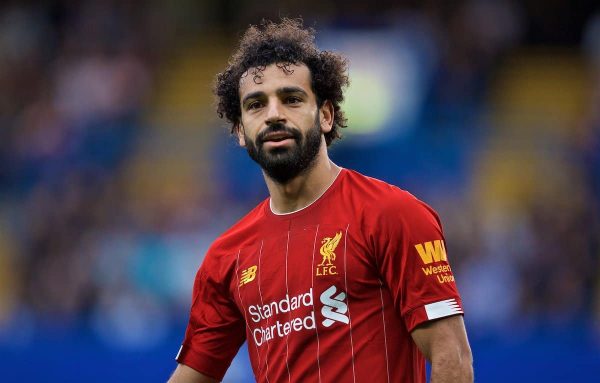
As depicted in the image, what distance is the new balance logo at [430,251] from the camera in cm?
361

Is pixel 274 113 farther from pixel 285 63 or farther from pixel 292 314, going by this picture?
pixel 292 314

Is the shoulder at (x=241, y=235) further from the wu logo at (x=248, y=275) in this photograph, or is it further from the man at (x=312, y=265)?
the wu logo at (x=248, y=275)

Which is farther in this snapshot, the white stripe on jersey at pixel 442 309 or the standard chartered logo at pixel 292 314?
the standard chartered logo at pixel 292 314

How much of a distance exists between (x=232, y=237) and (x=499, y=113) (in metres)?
8.49

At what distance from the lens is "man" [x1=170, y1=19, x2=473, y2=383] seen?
3.62 meters

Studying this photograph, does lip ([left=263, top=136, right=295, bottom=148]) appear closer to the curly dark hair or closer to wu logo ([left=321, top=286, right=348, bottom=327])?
the curly dark hair

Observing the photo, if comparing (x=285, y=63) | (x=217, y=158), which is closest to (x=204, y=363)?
(x=285, y=63)

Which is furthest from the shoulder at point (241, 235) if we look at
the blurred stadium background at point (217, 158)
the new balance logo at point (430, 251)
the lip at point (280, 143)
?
the blurred stadium background at point (217, 158)

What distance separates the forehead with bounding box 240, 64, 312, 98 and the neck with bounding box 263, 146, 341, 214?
264 mm

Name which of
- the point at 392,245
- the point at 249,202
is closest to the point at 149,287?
the point at 249,202

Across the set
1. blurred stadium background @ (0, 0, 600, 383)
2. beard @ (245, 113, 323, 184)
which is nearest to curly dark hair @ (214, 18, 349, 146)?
beard @ (245, 113, 323, 184)

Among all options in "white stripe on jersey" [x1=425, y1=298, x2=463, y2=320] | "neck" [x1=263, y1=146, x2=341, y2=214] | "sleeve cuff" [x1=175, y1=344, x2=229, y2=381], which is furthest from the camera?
"sleeve cuff" [x1=175, y1=344, x2=229, y2=381]

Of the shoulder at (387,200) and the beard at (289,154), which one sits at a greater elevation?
the beard at (289,154)

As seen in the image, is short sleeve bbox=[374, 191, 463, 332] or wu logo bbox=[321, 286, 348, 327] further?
wu logo bbox=[321, 286, 348, 327]
